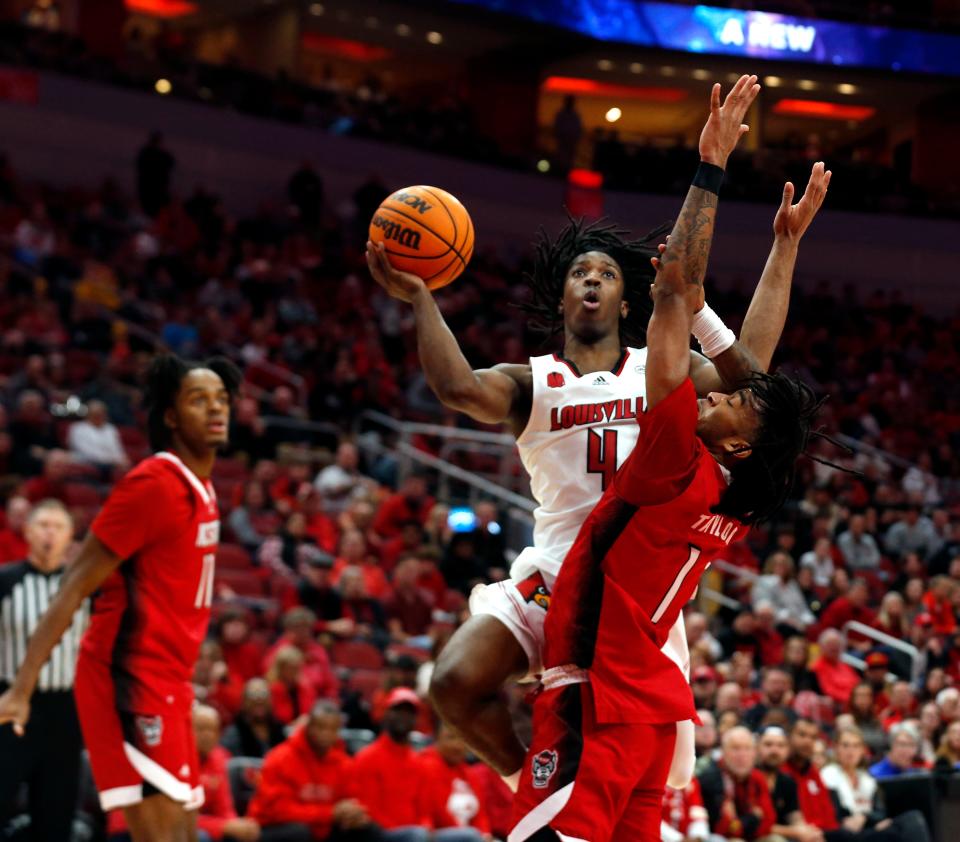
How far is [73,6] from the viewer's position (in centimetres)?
2433

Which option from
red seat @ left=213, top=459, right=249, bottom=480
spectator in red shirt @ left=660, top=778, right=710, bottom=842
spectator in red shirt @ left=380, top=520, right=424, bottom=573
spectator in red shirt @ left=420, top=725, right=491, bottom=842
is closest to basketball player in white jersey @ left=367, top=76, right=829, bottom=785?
spectator in red shirt @ left=420, top=725, right=491, bottom=842

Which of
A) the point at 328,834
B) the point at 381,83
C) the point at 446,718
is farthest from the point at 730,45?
the point at 446,718

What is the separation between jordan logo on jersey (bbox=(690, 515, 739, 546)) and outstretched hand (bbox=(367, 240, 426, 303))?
3.83ft

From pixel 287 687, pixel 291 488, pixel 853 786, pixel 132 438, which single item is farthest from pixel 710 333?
pixel 132 438

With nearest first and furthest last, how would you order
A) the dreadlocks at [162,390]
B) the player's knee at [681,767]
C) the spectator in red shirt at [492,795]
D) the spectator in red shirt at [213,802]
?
1. the player's knee at [681,767]
2. the dreadlocks at [162,390]
3. the spectator in red shirt at [213,802]
4. the spectator in red shirt at [492,795]

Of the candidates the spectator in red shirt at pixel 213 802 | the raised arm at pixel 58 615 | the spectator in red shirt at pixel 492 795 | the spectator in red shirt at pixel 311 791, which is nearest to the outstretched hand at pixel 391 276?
the raised arm at pixel 58 615

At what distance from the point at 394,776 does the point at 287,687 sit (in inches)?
53.6

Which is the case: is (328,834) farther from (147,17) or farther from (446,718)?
(147,17)

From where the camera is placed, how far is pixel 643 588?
14.9 ft

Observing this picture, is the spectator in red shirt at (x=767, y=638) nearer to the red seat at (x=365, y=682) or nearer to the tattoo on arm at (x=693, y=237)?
the red seat at (x=365, y=682)

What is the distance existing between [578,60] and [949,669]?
16907 millimetres

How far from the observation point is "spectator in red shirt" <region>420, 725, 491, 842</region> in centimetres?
898

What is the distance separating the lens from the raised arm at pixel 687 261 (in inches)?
167

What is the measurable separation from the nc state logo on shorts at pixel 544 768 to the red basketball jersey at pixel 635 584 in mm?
192
